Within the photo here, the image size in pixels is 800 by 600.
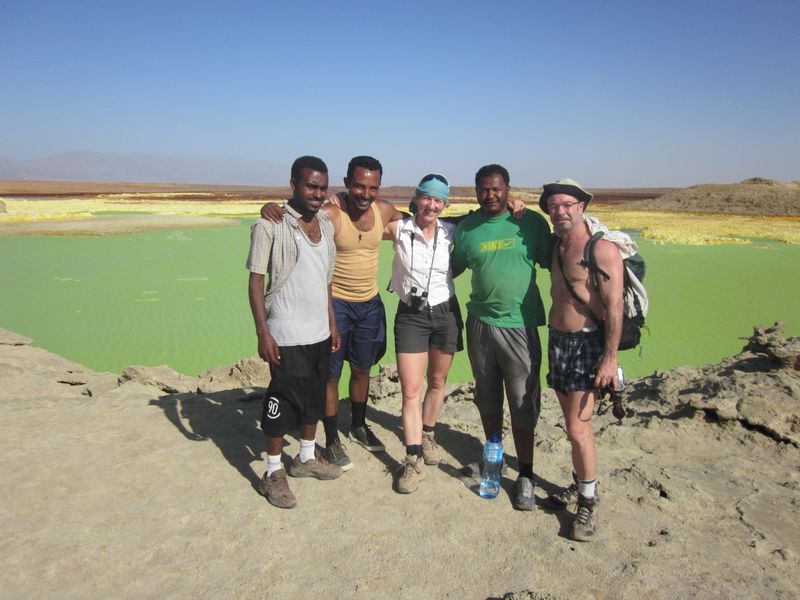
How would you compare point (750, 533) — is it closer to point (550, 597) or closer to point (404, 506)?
point (550, 597)

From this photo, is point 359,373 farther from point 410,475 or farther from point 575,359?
point 575,359

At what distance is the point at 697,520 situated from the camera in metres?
2.88

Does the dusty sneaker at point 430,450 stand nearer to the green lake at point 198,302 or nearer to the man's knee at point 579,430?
the man's knee at point 579,430

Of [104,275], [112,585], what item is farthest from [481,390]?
[104,275]

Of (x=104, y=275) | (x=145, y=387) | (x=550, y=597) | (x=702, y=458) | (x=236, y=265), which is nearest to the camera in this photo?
(x=550, y=597)

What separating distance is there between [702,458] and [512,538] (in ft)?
5.33

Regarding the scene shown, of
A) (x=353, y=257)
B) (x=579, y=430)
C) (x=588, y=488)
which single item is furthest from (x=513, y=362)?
(x=353, y=257)

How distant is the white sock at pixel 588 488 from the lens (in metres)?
2.81

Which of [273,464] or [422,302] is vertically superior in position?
[422,302]

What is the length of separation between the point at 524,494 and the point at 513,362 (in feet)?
2.32

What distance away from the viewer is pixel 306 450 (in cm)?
329

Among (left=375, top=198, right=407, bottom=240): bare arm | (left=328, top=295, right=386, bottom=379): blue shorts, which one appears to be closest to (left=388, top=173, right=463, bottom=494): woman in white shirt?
(left=375, top=198, right=407, bottom=240): bare arm

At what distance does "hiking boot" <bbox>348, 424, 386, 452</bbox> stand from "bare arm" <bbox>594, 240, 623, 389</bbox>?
1.58 m

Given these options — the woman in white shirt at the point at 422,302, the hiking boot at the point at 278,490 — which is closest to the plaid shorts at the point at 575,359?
the woman in white shirt at the point at 422,302
